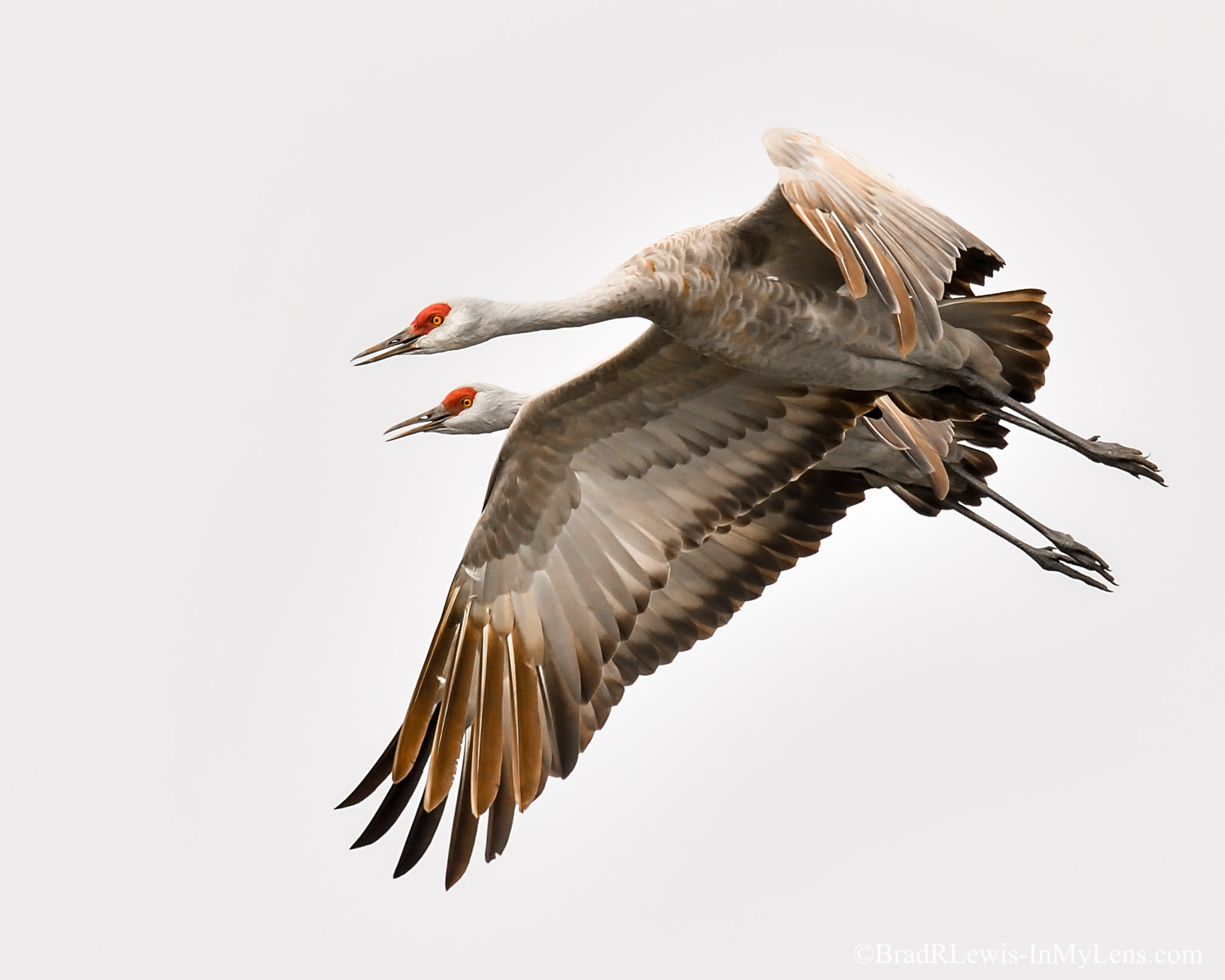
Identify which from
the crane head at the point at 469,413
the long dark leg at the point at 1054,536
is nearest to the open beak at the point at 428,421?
the crane head at the point at 469,413

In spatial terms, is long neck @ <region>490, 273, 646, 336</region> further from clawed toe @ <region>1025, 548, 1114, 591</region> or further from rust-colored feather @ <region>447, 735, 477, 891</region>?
clawed toe @ <region>1025, 548, 1114, 591</region>

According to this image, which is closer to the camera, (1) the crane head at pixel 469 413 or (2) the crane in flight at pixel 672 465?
(2) the crane in flight at pixel 672 465

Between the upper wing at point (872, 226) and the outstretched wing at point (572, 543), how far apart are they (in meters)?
1.62

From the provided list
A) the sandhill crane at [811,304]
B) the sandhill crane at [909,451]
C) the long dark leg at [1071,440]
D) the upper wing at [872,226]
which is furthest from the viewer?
the sandhill crane at [909,451]

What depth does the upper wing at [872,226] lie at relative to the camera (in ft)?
29.6

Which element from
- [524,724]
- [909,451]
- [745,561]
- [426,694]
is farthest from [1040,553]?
[426,694]

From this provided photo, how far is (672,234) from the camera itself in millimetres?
10492

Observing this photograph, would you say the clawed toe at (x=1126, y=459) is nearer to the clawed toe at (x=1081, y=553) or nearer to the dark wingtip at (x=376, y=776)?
the clawed toe at (x=1081, y=553)

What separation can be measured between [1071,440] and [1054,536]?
1.07m

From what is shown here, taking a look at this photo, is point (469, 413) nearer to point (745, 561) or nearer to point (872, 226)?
point (745, 561)

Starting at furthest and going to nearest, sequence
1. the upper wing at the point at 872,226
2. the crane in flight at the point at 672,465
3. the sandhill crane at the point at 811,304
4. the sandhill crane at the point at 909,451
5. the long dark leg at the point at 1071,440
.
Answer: the sandhill crane at the point at 909,451 < the long dark leg at the point at 1071,440 < the crane in flight at the point at 672,465 < the sandhill crane at the point at 811,304 < the upper wing at the point at 872,226

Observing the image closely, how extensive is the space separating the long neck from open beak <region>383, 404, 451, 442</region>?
2098 mm

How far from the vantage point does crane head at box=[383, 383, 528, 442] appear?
40.0 ft

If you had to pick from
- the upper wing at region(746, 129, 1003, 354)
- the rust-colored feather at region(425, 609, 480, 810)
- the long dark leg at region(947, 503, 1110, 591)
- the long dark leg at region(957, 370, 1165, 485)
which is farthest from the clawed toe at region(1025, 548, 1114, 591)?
the rust-colored feather at region(425, 609, 480, 810)
